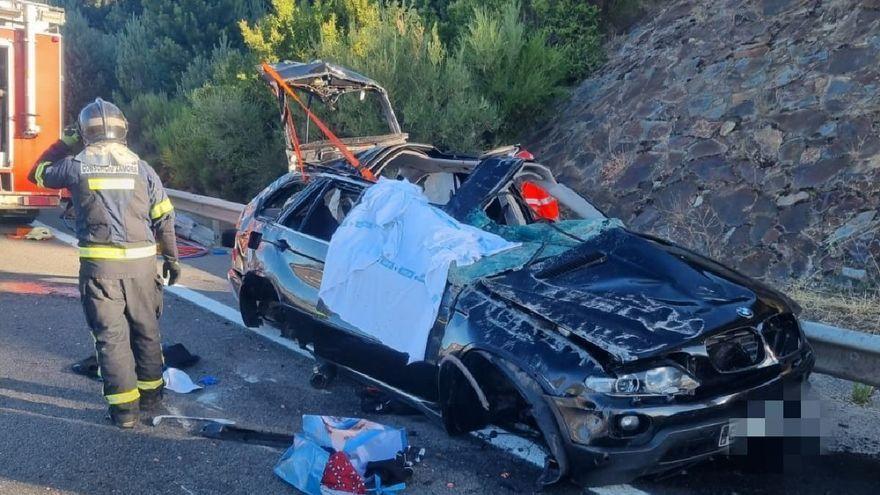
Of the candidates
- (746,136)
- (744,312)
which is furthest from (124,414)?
(746,136)

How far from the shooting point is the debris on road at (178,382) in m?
5.63

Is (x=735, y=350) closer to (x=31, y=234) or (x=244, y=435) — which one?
(x=244, y=435)

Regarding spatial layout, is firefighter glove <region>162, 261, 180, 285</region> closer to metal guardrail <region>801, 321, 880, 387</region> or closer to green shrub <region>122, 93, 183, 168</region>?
metal guardrail <region>801, 321, 880, 387</region>

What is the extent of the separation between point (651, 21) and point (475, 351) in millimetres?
9825

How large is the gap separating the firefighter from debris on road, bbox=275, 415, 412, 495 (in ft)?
4.13

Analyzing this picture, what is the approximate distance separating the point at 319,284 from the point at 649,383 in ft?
7.97

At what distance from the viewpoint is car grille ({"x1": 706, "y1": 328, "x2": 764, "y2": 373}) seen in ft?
12.9

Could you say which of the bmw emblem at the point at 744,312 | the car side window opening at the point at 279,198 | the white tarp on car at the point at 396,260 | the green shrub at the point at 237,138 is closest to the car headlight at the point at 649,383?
the bmw emblem at the point at 744,312

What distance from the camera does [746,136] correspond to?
362 inches

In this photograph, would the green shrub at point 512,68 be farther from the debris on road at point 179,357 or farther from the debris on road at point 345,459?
the debris on road at point 345,459

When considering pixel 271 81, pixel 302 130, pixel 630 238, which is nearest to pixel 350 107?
pixel 302 130

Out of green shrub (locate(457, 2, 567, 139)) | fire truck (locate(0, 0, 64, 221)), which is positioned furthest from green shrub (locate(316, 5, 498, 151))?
fire truck (locate(0, 0, 64, 221))

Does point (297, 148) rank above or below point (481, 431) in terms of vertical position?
A: above

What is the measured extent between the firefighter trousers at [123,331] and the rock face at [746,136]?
5352 millimetres
